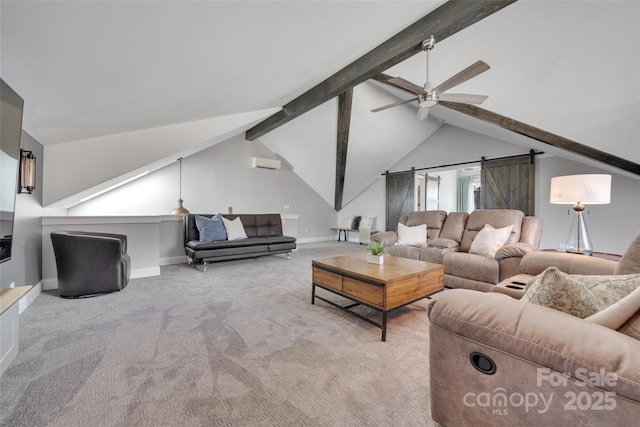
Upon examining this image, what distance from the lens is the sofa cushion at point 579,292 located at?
3.28 feet

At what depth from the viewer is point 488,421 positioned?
0.99 m

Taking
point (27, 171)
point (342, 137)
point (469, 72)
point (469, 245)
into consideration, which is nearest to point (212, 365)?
point (27, 171)

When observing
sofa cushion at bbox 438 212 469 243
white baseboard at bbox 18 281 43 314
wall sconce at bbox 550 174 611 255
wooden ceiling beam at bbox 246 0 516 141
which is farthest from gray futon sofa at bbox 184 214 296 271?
wall sconce at bbox 550 174 611 255

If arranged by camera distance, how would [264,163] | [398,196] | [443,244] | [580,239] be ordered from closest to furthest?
[580,239], [443,244], [264,163], [398,196]

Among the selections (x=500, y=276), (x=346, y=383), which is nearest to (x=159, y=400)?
(x=346, y=383)

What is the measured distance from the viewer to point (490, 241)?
3.24m

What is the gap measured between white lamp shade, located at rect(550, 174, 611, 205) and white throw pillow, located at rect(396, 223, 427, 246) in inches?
68.2

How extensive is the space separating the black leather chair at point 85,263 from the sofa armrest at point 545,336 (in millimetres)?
3449

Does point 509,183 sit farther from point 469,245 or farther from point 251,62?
point 251,62

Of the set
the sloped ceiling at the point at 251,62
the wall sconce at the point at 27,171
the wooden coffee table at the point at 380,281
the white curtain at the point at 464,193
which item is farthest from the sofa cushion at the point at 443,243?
the white curtain at the point at 464,193

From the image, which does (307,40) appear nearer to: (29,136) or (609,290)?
(609,290)

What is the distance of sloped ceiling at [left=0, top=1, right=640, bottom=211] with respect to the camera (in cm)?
151

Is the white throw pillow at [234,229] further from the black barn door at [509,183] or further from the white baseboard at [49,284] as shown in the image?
the black barn door at [509,183]

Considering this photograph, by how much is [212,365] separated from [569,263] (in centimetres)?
274
